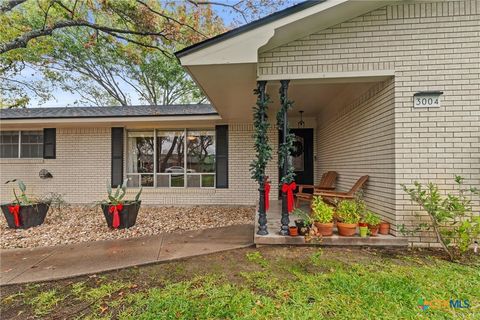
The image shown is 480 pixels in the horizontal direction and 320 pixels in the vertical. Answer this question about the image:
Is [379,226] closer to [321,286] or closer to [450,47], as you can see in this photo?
[321,286]

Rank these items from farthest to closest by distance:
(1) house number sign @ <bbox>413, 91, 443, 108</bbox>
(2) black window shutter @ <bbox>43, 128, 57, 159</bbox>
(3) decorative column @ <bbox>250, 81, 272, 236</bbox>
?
(2) black window shutter @ <bbox>43, 128, 57, 159</bbox> < (3) decorative column @ <bbox>250, 81, 272, 236</bbox> < (1) house number sign @ <bbox>413, 91, 443, 108</bbox>

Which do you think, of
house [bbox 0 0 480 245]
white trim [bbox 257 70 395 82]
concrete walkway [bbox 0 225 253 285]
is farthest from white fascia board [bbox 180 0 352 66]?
concrete walkway [bbox 0 225 253 285]

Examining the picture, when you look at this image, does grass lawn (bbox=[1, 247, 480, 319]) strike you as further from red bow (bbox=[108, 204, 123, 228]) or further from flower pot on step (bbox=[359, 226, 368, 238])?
red bow (bbox=[108, 204, 123, 228])

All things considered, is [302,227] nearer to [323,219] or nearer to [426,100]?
[323,219]

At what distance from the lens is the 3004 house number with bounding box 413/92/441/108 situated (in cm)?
355

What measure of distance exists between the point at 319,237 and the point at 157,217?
3902 mm

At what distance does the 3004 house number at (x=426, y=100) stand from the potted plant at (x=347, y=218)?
1.76 metres

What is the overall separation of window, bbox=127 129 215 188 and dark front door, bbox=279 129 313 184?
2754mm

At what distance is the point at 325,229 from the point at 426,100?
2.41 m

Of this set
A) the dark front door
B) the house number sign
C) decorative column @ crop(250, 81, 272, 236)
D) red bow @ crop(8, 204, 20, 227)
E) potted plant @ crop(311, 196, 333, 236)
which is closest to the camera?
the house number sign

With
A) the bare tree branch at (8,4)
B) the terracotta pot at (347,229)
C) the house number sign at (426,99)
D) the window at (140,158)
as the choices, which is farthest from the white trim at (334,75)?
the bare tree branch at (8,4)

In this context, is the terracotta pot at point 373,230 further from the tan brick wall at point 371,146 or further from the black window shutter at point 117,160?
the black window shutter at point 117,160

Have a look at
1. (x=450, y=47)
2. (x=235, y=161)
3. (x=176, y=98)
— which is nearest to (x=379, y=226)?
(x=450, y=47)

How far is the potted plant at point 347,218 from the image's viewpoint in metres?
3.62
